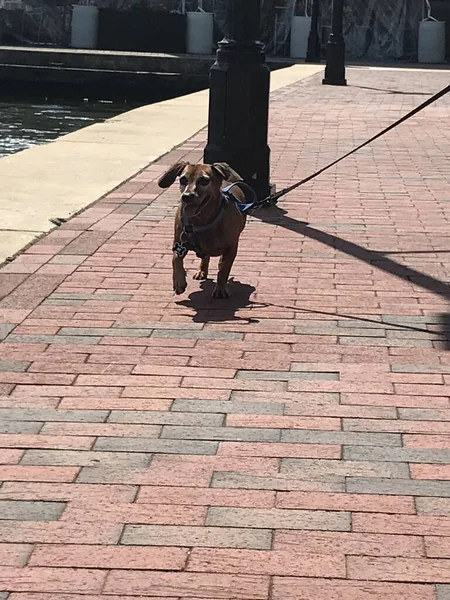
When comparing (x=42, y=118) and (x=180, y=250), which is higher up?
(x=180, y=250)

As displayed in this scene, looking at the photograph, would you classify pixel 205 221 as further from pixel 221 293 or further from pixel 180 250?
pixel 221 293

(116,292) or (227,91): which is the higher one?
(227,91)

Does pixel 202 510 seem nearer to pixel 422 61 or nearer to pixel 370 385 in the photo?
pixel 370 385

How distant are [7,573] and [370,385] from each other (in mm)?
2101

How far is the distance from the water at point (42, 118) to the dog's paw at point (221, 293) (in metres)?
10.2

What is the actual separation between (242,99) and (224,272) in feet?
11.3

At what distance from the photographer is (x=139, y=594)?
3.24m

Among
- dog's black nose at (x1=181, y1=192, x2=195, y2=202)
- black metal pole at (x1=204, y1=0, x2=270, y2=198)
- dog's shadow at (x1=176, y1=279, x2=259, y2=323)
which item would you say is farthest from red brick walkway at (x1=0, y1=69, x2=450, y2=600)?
black metal pole at (x1=204, y1=0, x2=270, y2=198)

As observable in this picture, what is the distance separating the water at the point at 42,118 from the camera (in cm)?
1812

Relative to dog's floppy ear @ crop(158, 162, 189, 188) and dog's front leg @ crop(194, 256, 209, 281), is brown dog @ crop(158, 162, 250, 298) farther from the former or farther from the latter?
dog's front leg @ crop(194, 256, 209, 281)

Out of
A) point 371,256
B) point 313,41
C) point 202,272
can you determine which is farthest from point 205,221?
point 313,41

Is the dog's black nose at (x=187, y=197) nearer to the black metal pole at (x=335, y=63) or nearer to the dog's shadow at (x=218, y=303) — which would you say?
the dog's shadow at (x=218, y=303)

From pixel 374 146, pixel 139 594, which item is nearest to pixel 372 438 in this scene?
pixel 139 594

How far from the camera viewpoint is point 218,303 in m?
6.46
